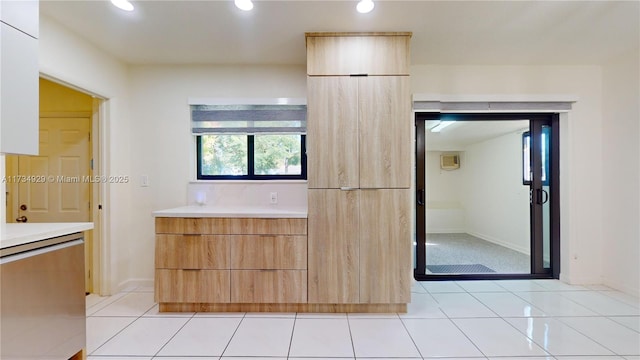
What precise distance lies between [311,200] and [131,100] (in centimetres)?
231

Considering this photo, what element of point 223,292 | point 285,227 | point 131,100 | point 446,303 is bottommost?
point 446,303

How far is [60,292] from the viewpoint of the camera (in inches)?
62.7

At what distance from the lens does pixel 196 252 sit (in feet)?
7.96

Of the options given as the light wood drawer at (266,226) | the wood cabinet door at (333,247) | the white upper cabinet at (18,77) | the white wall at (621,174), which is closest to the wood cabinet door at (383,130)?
the wood cabinet door at (333,247)

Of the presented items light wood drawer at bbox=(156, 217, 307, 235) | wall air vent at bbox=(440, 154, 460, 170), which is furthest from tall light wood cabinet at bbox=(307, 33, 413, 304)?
wall air vent at bbox=(440, 154, 460, 170)

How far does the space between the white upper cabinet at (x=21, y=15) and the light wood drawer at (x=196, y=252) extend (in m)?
1.60

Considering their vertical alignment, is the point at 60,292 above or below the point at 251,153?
below

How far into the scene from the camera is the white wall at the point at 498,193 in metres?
4.16

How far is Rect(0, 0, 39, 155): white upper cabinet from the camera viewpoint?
4.86 ft

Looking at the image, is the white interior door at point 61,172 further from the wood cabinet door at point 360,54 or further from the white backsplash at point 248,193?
the wood cabinet door at point 360,54

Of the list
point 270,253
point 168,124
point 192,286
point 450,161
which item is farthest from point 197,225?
point 450,161

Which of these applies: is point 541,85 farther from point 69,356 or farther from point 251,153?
point 69,356

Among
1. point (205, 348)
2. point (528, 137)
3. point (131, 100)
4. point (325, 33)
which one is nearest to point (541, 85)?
point (528, 137)

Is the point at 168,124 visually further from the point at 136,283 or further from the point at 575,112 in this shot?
the point at 575,112
